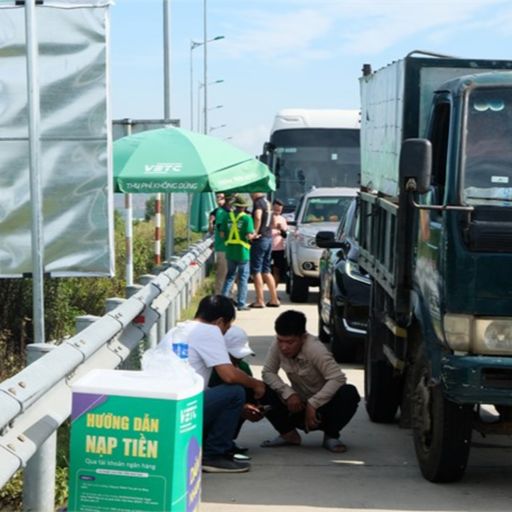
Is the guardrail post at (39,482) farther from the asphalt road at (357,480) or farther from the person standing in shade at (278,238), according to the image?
the person standing in shade at (278,238)

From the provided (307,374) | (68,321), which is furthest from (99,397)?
(68,321)

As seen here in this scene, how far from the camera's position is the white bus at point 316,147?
2672 centimetres

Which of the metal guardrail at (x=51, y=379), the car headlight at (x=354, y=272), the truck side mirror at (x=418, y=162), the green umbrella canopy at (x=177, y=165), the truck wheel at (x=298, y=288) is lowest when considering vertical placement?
the truck wheel at (x=298, y=288)

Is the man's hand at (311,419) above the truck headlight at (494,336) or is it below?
below

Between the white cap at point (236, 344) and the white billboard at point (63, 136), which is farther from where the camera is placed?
the white billboard at point (63, 136)

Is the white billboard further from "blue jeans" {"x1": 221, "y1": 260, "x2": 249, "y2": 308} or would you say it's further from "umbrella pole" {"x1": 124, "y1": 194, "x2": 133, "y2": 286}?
"blue jeans" {"x1": 221, "y1": 260, "x2": 249, "y2": 308}

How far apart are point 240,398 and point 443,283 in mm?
1660

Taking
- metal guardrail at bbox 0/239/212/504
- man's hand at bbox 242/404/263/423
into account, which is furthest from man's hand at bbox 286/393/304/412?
metal guardrail at bbox 0/239/212/504

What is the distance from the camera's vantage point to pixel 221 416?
27.0 feet

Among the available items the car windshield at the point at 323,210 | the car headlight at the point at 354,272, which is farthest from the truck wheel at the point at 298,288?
the car headlight at the point at 354,272

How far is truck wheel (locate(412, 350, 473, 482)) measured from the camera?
24.7ft

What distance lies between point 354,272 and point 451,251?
6.47m

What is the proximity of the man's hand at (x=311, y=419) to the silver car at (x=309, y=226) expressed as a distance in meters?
12.6

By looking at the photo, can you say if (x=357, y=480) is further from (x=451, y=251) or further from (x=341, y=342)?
(x=341, y=342)
